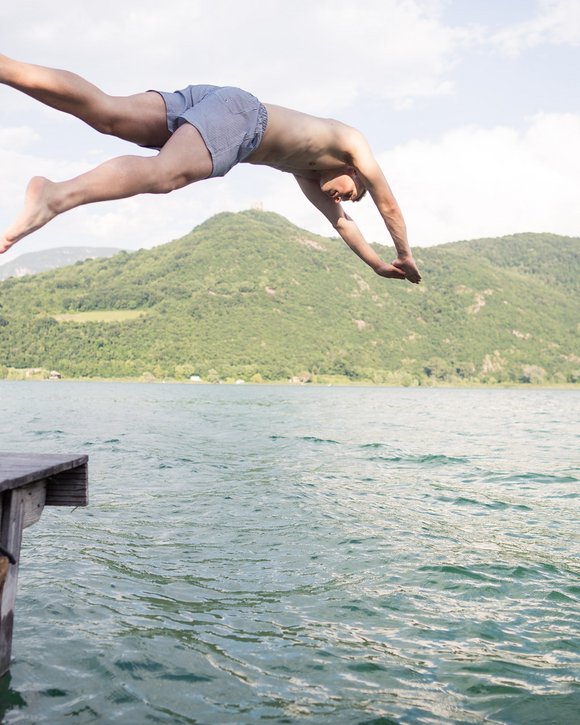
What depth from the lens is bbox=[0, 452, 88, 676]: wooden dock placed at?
373 centimetres

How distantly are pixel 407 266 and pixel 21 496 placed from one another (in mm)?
2616

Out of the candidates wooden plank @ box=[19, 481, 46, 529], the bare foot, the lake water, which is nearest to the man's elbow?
the bare foot

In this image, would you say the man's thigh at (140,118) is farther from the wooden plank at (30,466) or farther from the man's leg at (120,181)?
the wooden plank at (30,466)

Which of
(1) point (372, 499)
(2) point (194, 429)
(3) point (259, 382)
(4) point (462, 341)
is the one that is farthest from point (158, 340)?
(1) point (372, 499)

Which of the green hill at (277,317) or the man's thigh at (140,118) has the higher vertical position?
the green hill at (277,317)

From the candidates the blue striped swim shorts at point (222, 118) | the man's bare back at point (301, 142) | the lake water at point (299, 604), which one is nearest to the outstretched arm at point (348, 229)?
the man's bare back at point (301, 142)

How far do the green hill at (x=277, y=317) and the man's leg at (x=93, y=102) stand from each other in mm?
114114

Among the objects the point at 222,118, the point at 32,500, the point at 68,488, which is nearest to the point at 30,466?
the point at 32,500

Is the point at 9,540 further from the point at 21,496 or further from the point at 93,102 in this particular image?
the point at 93,102

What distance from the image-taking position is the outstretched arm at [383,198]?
12.0ft

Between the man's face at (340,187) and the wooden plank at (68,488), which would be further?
the wooden plank at (68,488)

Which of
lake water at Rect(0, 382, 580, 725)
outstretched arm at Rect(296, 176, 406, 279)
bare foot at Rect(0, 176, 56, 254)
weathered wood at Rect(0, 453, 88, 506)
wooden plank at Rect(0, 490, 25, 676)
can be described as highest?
outstretched arm at Rect(296, 176, 406, 279)

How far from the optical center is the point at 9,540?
12.9 feet

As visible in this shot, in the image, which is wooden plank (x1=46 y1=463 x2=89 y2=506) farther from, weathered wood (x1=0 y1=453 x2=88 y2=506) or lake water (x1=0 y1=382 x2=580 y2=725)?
lake water (x1=0 y1=382 x2=580 y2=725)
